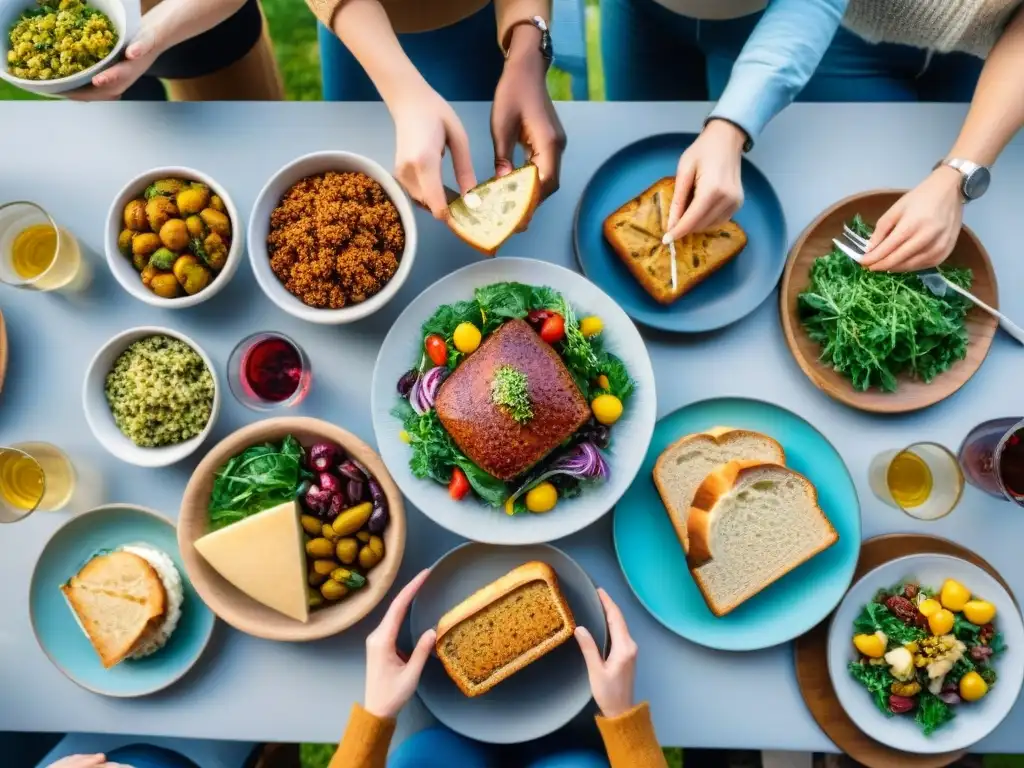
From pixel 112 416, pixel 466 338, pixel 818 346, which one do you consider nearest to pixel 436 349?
pixel 466 338

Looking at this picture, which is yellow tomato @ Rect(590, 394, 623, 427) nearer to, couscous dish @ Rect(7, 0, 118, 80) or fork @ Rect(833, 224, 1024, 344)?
fork @ Rect(833, 224, 1024, 344)

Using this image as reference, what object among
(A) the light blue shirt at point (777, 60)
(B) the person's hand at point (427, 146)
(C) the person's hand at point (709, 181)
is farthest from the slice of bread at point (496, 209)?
(A) the light blue shirt at point (777, 60)

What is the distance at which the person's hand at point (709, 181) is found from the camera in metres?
1.44

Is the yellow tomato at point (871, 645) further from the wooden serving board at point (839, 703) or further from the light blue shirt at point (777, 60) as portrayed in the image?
the light blue shirt at point (777, 60)

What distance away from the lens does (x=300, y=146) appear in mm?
1632

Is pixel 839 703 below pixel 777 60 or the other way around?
below

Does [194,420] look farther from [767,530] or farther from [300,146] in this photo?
[767,530]

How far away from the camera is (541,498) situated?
1419mm

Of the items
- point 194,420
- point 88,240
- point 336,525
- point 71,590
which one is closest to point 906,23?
point 336,525

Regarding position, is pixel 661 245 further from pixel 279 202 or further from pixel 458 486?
pixel 279 202

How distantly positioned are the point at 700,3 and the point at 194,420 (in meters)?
1.44

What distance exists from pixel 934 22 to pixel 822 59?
352 mm

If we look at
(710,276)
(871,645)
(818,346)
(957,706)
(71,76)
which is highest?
(71,76)

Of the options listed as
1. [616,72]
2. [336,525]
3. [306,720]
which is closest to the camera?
[336,525]
